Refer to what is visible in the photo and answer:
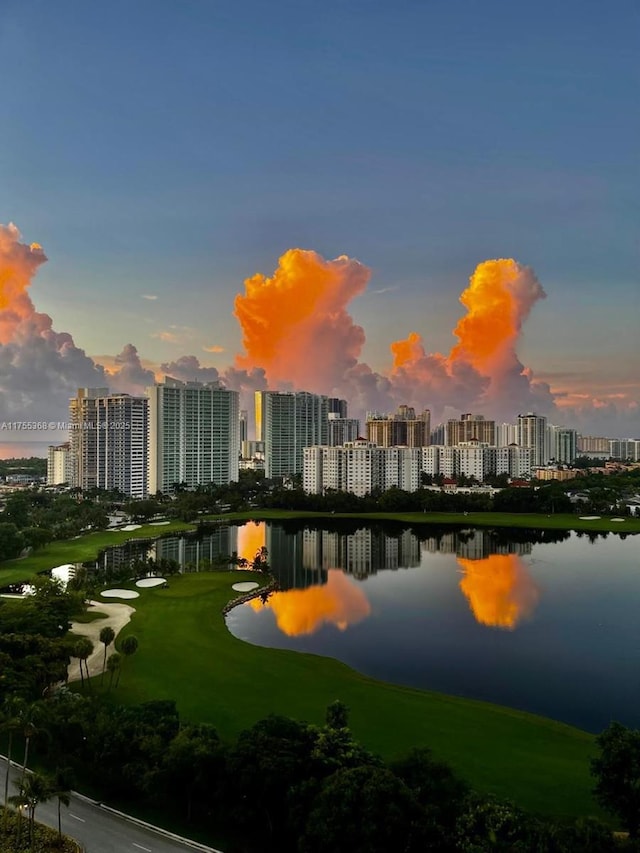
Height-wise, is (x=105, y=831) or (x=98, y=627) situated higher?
(x=105, y=831)

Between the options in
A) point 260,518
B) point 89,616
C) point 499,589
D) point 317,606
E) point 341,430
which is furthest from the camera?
point 341,430

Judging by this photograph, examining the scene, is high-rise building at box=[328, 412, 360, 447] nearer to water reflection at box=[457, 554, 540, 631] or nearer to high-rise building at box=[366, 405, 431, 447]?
high-rise building at box=[366, 405, 431, 447]

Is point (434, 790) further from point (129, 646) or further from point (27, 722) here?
point (129, 646)

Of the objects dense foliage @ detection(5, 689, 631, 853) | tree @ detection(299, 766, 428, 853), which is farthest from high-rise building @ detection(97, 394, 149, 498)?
tree @ detection(299, 766, 428, 853)

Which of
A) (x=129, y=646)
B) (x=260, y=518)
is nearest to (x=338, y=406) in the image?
(x=260, y=518)

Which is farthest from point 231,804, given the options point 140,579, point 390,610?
point 140,579

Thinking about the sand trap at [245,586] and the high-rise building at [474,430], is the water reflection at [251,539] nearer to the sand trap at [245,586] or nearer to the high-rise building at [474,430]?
the sand trap at [245,586]

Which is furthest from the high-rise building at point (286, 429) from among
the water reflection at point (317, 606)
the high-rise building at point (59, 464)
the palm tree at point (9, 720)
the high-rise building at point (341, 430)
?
the palm tree at point (9, 720)

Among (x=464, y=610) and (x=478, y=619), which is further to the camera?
(x=464, y=610)
